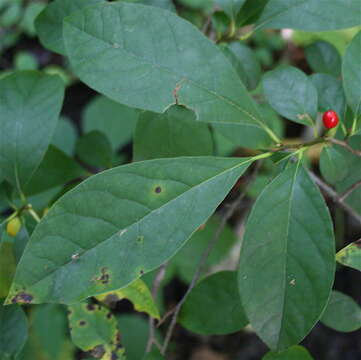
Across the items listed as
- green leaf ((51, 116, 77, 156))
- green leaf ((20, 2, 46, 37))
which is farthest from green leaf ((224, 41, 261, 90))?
green leaf ((20, 2, 46, 37))

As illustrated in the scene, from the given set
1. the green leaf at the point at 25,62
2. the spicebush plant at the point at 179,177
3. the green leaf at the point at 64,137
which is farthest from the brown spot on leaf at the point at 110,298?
the green leaf at the point at 25,62

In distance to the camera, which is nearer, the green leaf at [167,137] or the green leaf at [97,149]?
the green leaf at [167,137]

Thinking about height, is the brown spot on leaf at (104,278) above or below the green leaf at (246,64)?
below

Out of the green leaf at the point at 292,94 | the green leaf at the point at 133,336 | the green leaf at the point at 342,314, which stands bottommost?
the green leaf at the point at 133,336

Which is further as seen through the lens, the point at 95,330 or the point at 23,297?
the point at 95,330

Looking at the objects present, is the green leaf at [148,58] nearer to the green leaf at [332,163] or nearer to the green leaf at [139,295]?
the green leaf at [332,163]

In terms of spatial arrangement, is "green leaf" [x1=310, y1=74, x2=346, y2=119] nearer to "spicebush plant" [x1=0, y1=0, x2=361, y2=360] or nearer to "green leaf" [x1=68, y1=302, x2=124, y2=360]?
"spicebush plant" [x1=0, y1=0, x2=361, y2=360]

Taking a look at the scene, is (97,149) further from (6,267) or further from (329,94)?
(329,94)

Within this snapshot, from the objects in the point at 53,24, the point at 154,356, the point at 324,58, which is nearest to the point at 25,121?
the point at 53,24
